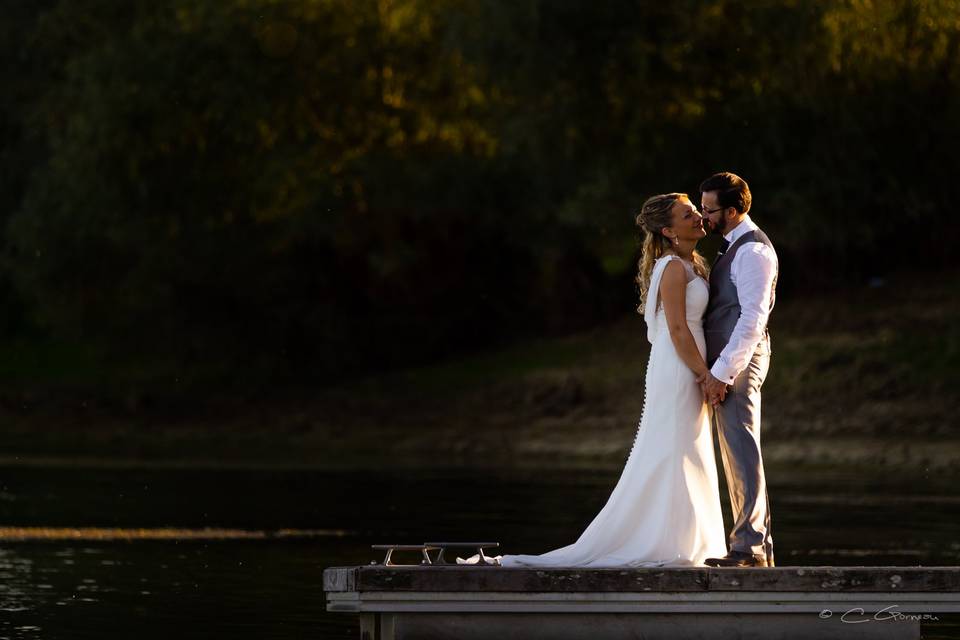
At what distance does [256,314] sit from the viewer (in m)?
43.6

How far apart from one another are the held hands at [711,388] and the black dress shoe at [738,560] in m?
0.80

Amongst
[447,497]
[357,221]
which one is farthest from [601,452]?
[357,221]

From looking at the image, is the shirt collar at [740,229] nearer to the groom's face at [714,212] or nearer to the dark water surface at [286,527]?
the groom's face at [714,212]

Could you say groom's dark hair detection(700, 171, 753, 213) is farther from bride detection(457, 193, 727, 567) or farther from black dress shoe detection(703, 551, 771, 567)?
black dress shoe detection(703, 551, 771, 567)

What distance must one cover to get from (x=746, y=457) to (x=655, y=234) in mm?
1286

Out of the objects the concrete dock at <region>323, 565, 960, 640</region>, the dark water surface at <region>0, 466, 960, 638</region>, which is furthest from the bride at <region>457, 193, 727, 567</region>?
the dark water surface at <region>0, 466, 960, 638</region>

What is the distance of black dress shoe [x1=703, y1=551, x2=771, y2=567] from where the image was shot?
11219 millimetres

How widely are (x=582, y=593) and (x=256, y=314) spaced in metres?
33.1

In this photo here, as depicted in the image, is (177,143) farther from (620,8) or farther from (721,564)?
(721,564)

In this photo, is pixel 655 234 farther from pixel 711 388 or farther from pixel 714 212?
pixel 711 388

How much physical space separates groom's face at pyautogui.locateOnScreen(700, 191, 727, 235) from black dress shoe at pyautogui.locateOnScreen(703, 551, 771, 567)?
1730 mm

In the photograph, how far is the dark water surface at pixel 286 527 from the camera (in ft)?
45.6

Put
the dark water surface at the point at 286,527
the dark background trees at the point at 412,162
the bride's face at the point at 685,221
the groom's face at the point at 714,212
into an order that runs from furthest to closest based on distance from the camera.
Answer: the dark background trees at the point at 412,162 → the dark water surface at the point at 286,527 → the groom's face at the point at 714,212 → the bride's face at the point at 685,221

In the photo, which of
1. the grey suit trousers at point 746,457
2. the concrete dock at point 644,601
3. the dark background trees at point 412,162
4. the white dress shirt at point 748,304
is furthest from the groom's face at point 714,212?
the dark background trees at point 412,162
